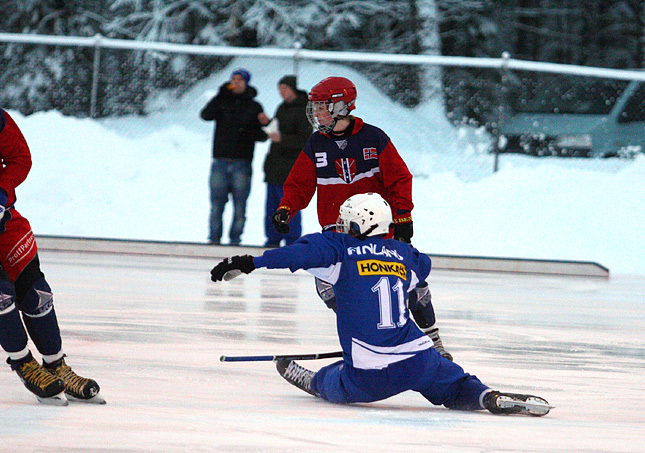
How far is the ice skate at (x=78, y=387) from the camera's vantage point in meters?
4.43

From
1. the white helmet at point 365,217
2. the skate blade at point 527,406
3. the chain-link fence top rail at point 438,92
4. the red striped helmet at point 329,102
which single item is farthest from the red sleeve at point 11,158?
the chain-link fence top rail at point 438,92

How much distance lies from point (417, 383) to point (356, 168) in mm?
1638

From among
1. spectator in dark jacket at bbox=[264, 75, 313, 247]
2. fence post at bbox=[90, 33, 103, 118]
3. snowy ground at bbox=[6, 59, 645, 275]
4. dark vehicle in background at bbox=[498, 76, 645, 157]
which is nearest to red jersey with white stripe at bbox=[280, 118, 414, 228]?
spectator in dark jacket at bbox=[264, 75, 313, 247]

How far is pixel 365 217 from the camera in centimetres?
465

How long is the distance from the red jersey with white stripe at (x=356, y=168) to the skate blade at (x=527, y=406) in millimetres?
1624

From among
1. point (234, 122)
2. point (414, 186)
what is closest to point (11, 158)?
point (234, 122)

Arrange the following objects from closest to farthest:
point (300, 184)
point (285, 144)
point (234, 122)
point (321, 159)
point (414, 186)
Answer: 1. point (321, 159)
2. point (300, 184)
3. point (234, 122)
4. point (285, 144)
5. point (414, 186)

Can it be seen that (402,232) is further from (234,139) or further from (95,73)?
(95,73)

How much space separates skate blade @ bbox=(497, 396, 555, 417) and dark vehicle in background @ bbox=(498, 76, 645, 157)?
997 cm

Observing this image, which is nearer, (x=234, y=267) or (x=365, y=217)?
(x=234, y=267)

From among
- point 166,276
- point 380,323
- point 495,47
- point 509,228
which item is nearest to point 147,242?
point 166,276

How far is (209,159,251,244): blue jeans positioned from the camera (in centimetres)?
1202

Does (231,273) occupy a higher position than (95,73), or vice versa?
(95,73)

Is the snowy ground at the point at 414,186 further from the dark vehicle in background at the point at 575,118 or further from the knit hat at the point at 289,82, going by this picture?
the knit hat at the point at 289,82
